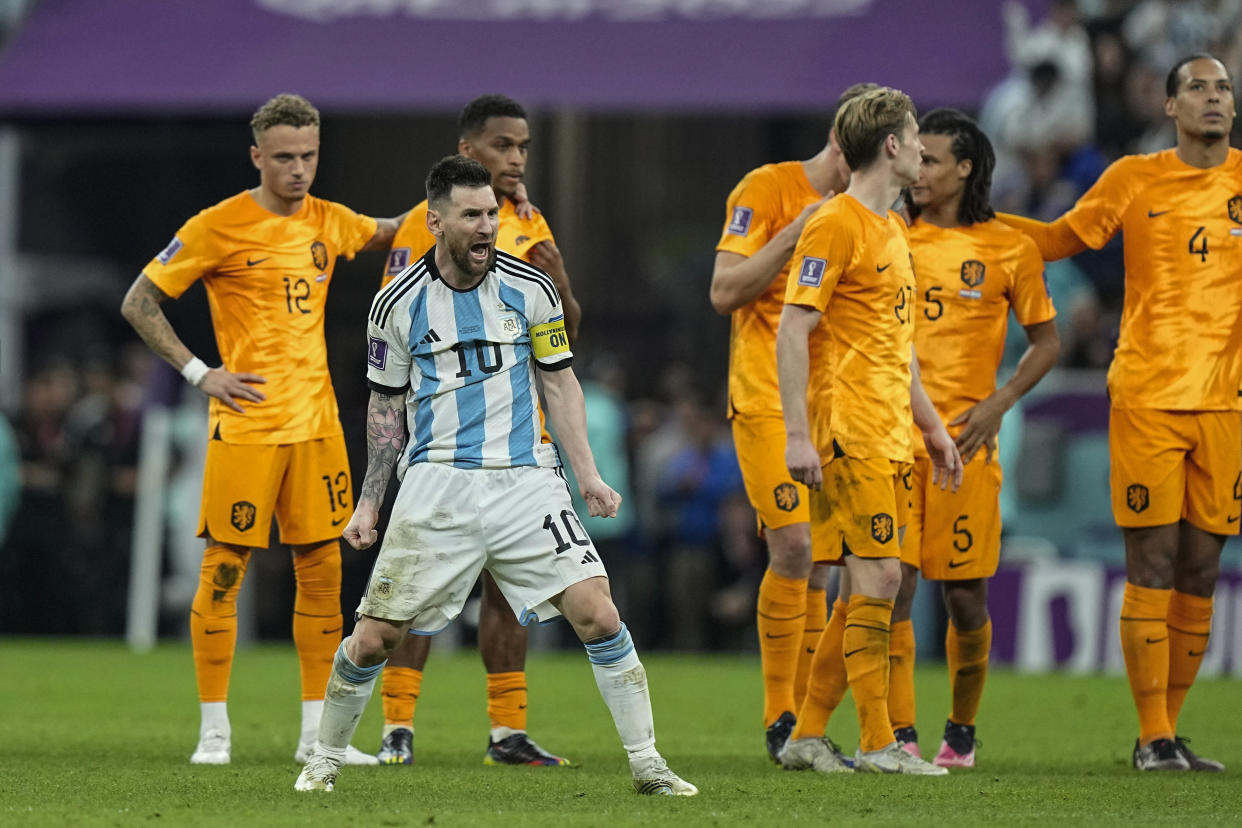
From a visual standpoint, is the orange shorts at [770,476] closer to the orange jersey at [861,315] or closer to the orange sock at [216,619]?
the orange jersey at [861,315]

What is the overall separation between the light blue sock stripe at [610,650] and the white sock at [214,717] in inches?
88.6

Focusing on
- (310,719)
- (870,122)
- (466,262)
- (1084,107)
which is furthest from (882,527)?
(1084,107)

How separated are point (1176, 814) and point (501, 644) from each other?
3049 millimetres

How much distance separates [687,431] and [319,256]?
788 centimetres

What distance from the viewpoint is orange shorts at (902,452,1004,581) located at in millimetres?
7633

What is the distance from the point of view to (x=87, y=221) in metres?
21.1

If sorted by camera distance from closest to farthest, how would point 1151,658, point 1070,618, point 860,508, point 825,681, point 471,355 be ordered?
1. point 471,355
2. point 860,508
3. point 825,681
4. point 1151,658
5. point 1070,618

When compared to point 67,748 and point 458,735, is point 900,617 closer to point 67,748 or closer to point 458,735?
point 458,735

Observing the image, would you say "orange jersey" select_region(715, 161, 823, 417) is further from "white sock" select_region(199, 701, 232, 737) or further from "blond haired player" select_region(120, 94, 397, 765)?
"white sock" select_region(199, 701, 232, 737)

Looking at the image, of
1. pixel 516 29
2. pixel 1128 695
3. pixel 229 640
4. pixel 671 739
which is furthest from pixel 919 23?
pixel 229 640

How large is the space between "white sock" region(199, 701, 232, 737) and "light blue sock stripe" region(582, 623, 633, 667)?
2.25m

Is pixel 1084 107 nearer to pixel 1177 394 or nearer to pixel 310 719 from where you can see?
pixel 1177 394

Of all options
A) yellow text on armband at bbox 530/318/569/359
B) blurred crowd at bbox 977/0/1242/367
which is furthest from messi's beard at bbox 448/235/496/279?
blurred crowd at bbox 977/0/1242/367

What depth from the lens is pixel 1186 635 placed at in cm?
784
